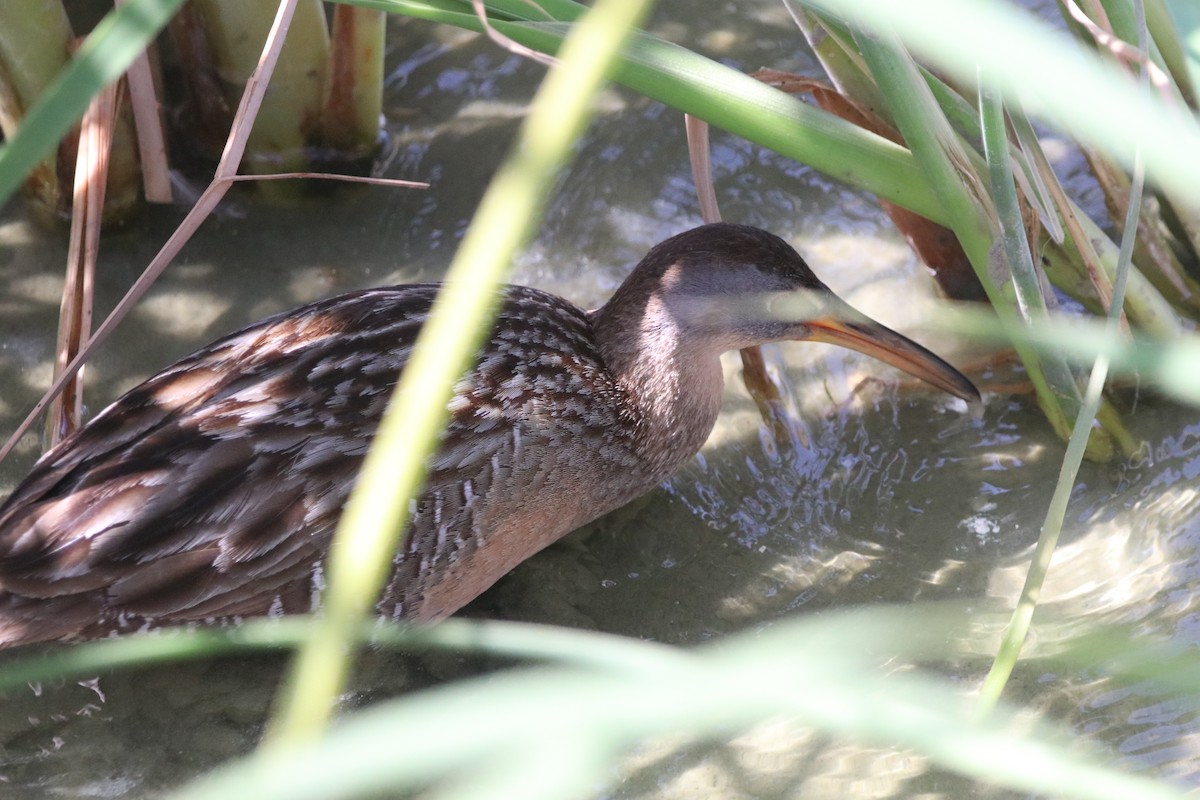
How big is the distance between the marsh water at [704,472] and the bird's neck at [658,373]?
0.79 ft

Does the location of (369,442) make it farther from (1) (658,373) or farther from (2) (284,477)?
(1) (658,373)

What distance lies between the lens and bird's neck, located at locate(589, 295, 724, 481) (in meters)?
2.71

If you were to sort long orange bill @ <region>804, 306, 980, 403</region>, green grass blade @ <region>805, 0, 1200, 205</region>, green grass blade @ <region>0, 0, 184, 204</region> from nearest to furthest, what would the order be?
green grass blade @ <region>805, 0, 1200, 205</region>
green grass blade @ <region>0, 0, 184, 204</region>
long orange bill @ <region>804, 306, 980, 403</region>

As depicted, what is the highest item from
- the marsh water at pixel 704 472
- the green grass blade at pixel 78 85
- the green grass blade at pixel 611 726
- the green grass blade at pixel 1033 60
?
the marsh water at pixel 704 472

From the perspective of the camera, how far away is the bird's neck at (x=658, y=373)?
8.89 feet

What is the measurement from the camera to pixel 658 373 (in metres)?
2.72

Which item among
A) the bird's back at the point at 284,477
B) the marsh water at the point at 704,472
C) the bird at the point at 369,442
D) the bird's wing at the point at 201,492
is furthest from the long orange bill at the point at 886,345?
the bird's wing at the point at 201,492

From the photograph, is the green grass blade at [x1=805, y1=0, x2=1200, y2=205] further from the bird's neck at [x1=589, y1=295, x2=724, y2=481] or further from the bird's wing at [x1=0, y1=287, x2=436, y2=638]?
the bird's neck at [x1=589, y1=295, x2=724, y2=481]

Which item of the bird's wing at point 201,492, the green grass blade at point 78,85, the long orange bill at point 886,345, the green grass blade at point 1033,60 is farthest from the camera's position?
the long orange bill at point 886,345

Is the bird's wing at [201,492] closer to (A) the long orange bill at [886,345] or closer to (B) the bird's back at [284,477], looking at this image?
(B) the bird's back at [284,477]

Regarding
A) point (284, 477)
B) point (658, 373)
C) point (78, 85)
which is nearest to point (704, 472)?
point (658, 373)

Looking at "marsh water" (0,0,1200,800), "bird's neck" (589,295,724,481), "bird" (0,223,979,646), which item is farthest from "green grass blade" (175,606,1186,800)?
"bird's neck" (589,295,724,481)

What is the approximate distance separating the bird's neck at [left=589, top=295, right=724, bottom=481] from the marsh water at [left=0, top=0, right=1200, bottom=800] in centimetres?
24

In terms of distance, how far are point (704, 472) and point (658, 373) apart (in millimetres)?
388
